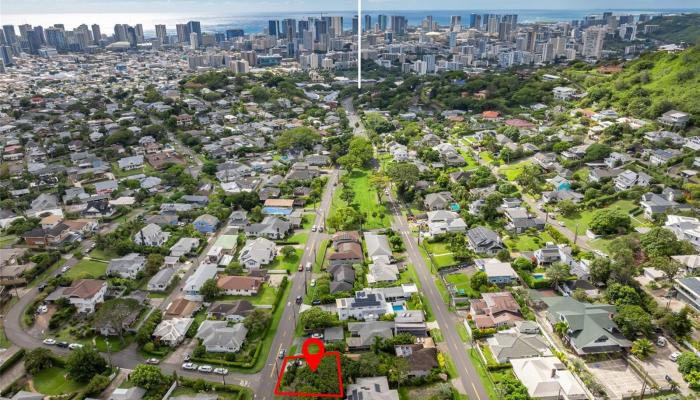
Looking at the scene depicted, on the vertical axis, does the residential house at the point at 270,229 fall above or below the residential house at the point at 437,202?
below

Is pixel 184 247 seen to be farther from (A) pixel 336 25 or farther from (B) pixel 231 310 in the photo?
(A) pixel 336 25

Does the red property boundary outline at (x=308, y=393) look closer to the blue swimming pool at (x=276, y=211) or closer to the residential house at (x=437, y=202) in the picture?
the blue swimming pool at (x=276, y=211)

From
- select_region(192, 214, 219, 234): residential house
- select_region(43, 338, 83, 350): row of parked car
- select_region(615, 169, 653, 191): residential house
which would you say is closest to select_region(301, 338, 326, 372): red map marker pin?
select_region(43, 338, 83, 350): row of parked car

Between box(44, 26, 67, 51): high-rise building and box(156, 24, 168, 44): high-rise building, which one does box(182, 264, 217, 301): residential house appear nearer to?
box(44, 26, 67, 51): high-rise building

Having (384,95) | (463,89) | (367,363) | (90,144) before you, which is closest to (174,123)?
(90,144)

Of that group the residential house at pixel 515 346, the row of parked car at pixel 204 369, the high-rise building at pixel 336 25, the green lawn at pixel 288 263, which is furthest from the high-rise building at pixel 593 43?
the row of parked car at pixel 204 369

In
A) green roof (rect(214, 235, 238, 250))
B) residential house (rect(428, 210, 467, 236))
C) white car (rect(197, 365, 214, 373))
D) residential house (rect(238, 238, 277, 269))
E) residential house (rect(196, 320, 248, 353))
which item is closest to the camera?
white car (rect(197, 365, 214, 373))
